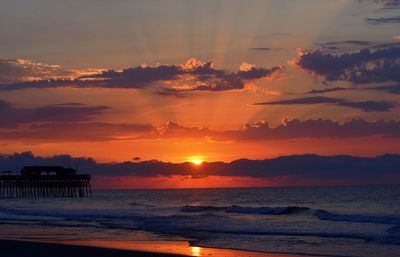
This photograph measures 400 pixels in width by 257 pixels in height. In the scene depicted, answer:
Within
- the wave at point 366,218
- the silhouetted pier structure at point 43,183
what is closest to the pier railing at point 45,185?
the silhouetted pier structure at point 43,183

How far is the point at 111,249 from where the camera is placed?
2411 centimetres

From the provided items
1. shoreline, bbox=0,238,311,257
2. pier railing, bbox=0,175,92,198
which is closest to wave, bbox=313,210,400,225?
shoreline, bbox=0,238,311,257

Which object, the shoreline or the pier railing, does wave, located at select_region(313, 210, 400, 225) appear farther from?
the pier railing

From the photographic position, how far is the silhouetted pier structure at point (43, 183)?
98062 mm

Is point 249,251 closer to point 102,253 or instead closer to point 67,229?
point 102,253

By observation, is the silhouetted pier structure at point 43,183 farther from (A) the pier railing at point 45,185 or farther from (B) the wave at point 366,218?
(B) the wave at point 366,218

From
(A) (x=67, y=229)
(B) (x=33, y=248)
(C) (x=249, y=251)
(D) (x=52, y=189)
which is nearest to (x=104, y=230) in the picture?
(A) (x=67, y=229)

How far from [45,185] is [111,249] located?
77.9 meters

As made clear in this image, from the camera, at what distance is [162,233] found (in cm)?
3284

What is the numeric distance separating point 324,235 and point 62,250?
11972mm

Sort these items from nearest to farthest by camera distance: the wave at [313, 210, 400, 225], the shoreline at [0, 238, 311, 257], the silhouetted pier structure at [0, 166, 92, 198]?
the shoreline at [0, 238, 311, 257]
the wave at [313, 210, 400, 225]
the silhouetted pier structure at [0, 166, 92, 198]

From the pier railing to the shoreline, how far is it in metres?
73.3

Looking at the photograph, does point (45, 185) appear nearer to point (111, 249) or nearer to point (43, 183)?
point (43, 183)

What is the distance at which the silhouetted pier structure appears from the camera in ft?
322
